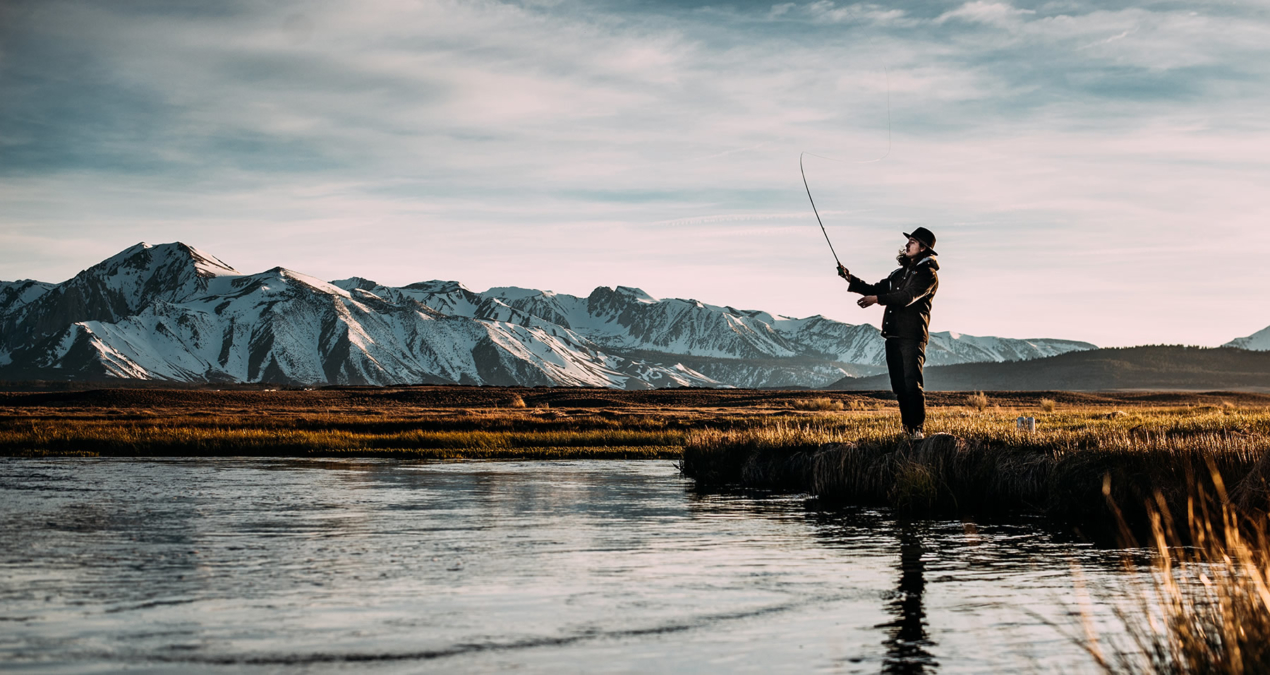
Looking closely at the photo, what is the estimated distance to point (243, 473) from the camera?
101 feet

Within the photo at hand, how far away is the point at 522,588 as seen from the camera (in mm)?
11484

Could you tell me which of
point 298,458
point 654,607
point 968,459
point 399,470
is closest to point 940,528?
point 968,459

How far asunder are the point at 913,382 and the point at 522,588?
1088 cm

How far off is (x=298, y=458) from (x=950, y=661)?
37.6 m

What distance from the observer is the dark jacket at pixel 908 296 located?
19078mm

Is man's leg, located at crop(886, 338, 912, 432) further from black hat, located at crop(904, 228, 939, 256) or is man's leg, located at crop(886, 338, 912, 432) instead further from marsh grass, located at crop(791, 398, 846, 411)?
marsh grass, located at crop(791, 398, 846, 411)

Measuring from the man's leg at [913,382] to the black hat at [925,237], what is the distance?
5.83 feet

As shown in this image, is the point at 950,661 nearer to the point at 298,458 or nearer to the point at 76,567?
the point at 76,567

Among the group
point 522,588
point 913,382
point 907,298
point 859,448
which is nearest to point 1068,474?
point 913,382

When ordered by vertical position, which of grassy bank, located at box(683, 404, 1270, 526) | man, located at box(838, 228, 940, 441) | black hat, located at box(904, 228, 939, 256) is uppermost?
black hat, located at box(904, 228, 939, 256)

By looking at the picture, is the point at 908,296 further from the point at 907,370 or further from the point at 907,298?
the point at 907,370

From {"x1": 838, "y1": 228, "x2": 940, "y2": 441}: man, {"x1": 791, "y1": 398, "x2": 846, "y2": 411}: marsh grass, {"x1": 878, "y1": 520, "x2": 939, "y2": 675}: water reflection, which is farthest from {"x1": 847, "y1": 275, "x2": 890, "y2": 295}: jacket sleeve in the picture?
{"x1": 791, "y1": 398, "x2": 846, "y2": 411}: marsh grass

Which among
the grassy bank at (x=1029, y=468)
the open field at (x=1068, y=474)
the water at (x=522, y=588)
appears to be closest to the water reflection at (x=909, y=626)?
the water at (x=522, y=588)

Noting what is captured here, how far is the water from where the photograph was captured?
8.50m
